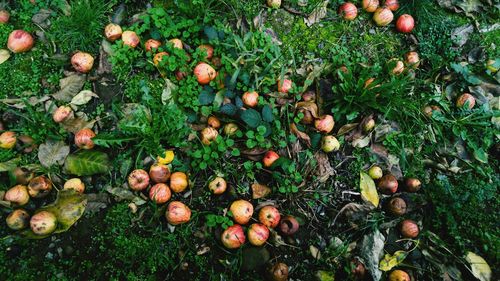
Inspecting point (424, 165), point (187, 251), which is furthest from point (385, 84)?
point (187, 251)

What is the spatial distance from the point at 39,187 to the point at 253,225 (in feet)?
4.84

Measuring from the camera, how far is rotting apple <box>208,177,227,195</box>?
2.73 m

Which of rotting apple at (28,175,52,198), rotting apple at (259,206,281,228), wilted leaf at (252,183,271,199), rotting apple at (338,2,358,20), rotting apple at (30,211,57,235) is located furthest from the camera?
rotting apple at (338,2,358,20)

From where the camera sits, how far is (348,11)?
3.38m

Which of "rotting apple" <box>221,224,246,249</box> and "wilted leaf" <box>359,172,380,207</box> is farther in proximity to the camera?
"wilted leaf" <box>359,172,380,207</box>

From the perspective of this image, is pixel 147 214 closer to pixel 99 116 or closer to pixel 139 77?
pixel 99 116

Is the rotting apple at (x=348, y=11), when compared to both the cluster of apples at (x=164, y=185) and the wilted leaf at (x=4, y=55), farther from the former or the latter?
the wilted leaf at (x=4, y=55)

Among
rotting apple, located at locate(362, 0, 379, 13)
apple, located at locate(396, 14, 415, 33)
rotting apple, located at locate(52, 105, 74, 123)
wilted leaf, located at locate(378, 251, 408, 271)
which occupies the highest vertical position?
rotting apple, located at locate(362, 0, 379, 13)

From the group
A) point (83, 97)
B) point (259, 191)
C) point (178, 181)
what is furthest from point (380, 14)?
point (83, 97)

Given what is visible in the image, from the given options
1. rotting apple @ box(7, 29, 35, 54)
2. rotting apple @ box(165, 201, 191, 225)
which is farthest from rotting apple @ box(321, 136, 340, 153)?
rotting apple @ box(7, 29, 35, 54)

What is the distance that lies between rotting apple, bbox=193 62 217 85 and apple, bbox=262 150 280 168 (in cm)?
74

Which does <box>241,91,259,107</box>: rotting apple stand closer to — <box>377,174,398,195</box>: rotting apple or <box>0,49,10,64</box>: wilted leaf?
<box>377,174,398,195</box>: rotting apple

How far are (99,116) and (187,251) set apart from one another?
47.9 inches

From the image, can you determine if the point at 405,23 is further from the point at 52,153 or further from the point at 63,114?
the point at 52,153
